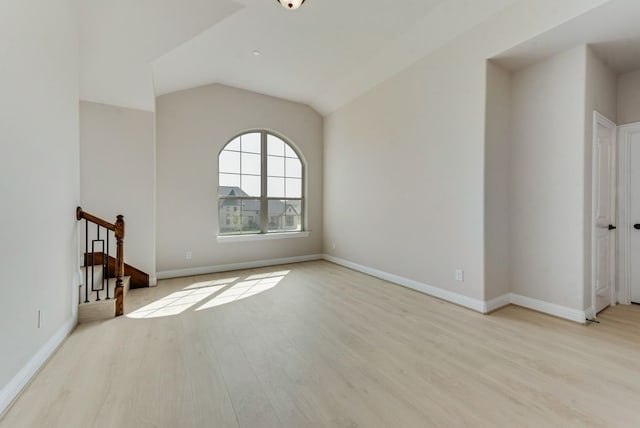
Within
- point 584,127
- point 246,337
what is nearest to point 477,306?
point 584,127

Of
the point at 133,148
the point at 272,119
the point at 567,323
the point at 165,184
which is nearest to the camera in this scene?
the point at 567,323

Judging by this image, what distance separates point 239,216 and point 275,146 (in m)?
1.49

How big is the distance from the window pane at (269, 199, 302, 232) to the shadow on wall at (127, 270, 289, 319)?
3.64 feet

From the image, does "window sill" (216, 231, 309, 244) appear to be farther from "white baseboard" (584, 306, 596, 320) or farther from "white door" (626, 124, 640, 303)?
"white door" (626, 124, 640, 303)

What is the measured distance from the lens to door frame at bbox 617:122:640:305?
313 centimetres

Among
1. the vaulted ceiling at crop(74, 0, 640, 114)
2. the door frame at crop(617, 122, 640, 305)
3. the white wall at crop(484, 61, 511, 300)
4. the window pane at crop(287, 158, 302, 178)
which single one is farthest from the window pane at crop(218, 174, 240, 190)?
the door frame at crop(617, 122, 640, 305)

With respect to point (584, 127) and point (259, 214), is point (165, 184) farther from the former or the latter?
point (584, 127)

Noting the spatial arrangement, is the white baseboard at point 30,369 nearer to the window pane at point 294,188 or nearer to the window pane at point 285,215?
the window pane at point 285,215

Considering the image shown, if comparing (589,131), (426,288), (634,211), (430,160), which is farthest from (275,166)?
(634,211)

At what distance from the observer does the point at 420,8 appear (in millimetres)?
2840

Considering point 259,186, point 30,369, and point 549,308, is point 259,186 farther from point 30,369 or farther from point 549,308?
point 549,308

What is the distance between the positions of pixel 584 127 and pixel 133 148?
526 centimetres

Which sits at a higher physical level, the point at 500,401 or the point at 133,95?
the point at 133,95

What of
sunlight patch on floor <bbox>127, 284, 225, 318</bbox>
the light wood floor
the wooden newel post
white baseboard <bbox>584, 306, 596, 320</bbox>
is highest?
the wooden newel post
